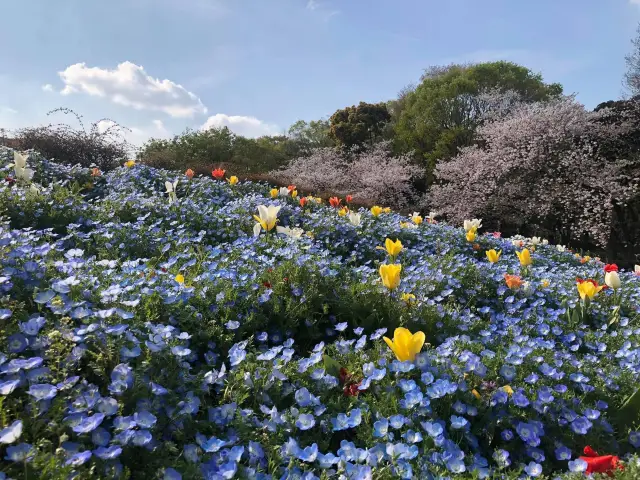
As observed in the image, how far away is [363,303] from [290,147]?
27.1 meters

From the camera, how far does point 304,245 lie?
11.0 ft

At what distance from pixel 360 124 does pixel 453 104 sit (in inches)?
199

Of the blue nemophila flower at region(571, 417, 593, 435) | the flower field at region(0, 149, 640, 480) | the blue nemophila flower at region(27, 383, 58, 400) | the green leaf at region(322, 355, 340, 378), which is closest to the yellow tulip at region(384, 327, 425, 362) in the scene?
the flower field at region(0, 149, 640, 480)

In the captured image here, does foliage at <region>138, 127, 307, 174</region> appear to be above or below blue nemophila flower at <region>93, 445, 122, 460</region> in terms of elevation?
above


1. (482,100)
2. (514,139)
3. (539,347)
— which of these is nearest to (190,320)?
(539,347)

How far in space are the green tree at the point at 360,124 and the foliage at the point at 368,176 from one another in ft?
6.27

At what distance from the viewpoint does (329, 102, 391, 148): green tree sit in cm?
2492

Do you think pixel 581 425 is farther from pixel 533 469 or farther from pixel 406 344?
pixel 406 344

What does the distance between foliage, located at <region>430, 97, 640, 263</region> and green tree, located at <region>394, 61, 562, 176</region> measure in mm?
5667

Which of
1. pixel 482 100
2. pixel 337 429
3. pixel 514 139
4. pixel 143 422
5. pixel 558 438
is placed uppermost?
pixel 482 100

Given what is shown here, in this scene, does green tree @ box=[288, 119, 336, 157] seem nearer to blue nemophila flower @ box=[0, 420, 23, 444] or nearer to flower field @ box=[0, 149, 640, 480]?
flower field @ box=[0, 149, 640, 480]

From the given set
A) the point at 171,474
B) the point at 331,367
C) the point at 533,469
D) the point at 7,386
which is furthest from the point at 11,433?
the point at 533,469

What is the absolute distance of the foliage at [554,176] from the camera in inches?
462

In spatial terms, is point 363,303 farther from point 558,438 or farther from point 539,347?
point 558,438
